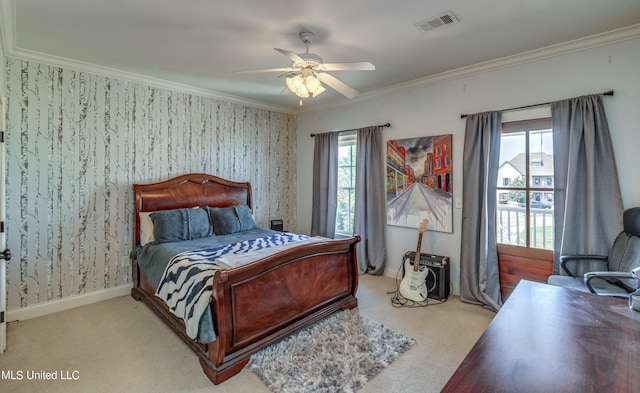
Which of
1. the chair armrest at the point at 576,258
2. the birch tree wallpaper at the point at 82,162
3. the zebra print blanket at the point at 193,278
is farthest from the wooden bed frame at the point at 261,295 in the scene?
the chair armrest at the point at 576,258

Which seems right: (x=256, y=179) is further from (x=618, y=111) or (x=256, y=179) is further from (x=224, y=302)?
(x=618, y=111)

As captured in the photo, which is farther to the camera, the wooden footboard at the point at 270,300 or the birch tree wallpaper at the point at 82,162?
the birch tree wallpaper at the point at 82,162

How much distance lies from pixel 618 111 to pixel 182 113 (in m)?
4.70

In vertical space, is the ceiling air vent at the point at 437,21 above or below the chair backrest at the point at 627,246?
above

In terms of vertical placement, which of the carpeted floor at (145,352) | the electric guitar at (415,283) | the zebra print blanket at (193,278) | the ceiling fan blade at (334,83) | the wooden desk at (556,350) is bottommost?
the carpeted floor at (145,352)

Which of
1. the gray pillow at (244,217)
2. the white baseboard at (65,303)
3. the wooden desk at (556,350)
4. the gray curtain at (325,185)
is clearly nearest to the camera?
the wooden desk at (556,350)

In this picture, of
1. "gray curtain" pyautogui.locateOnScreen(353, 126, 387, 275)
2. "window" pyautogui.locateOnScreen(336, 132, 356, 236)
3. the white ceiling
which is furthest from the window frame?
the white ceiling

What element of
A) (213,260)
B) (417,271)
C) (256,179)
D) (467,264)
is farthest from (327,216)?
(213,260)

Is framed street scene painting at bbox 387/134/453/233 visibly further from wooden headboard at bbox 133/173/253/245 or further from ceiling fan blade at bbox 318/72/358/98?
wooden headboard at bbox 133/173/253/245

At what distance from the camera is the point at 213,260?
2660 millimetres

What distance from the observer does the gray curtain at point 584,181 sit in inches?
104

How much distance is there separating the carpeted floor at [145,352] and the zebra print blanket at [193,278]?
37 centimetres

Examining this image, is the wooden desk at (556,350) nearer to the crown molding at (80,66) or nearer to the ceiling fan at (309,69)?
the ceiling fan at (309,69)

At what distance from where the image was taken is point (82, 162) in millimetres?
3385
